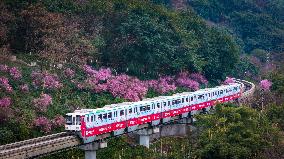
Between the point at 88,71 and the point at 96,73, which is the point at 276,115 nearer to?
the point at 96,73

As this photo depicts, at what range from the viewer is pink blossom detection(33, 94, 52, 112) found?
3475cm

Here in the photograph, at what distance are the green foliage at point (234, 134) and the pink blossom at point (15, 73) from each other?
16128 mm

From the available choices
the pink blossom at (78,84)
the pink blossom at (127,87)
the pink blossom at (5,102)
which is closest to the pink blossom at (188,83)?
the pink blossom at (127,87)

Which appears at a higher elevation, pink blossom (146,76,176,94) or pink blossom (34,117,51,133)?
pink blossom (34,117,51,133)

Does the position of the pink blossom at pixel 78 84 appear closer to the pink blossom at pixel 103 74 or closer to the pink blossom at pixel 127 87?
the pink blossom at pixel 103 74

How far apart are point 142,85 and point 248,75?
37.3 m

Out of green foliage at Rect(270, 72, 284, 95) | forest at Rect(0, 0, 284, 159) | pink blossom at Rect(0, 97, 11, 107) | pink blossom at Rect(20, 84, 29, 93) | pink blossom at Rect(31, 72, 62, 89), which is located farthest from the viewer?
green foliage at Rect(270, 72, 284, 95)

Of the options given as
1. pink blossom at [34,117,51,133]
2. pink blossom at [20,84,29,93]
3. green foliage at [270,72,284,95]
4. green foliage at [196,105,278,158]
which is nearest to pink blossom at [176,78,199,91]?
green foliage at [270,72,284,95]

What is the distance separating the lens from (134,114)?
Result: 34.6m

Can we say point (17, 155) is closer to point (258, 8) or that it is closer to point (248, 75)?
point (248, 75)

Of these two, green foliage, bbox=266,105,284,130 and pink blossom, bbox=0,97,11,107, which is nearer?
pink blossom, bbox=0,97,11,107

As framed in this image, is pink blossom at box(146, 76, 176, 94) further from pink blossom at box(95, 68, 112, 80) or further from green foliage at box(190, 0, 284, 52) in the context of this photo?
green foliage at box(190, 0, 284, 52)

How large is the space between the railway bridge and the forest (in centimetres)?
152

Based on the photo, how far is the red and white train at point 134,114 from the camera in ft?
96.1
